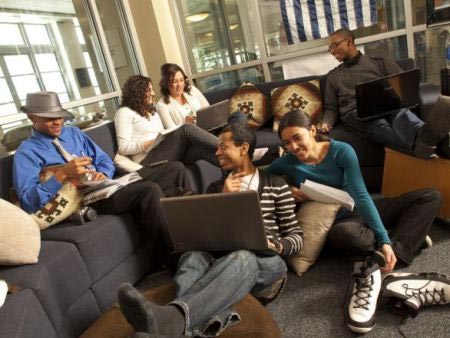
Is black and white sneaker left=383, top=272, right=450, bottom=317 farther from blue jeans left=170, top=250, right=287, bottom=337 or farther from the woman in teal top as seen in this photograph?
blue jeans left=170, top=250, right=287, bottom=337

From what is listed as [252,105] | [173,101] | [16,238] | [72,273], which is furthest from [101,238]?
[252,105]

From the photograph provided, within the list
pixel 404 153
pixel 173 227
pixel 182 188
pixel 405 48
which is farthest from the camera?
pixel 405 48

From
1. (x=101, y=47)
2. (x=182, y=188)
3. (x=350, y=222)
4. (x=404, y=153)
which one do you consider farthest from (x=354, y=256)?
(x=101, y=47)

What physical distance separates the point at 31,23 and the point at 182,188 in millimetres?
2135

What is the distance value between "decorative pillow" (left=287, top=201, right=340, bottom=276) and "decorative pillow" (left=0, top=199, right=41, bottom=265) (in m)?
1.14

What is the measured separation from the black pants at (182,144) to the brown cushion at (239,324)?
3.99 ft

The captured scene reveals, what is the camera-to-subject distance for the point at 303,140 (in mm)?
1610

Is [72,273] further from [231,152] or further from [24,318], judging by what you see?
[231,152]

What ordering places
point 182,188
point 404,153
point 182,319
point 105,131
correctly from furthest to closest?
point 105,131 < point 182,188 < point 404,153 < point 182,319

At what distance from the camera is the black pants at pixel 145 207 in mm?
1946

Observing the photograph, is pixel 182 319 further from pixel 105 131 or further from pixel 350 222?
pixel 105 131

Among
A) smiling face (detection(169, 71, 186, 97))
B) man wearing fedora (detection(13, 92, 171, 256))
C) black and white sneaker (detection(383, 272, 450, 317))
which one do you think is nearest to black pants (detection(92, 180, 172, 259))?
man wearing fedora (detection(13, 92, 171, 256))

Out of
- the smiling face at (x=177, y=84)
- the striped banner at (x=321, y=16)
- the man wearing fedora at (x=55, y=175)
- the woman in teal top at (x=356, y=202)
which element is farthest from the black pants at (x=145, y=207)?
the striped banner at (x=321, y=16)

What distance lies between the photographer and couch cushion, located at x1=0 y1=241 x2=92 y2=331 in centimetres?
139
